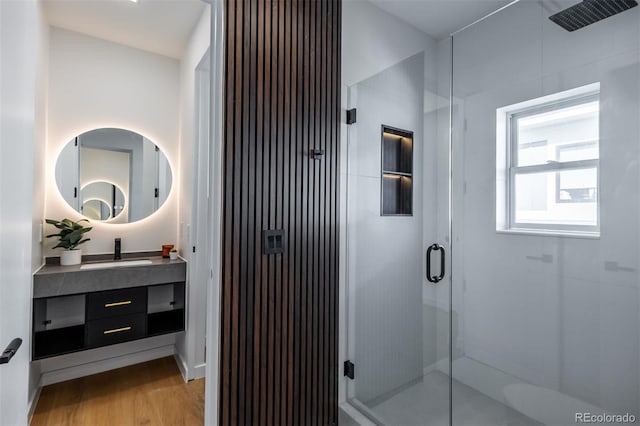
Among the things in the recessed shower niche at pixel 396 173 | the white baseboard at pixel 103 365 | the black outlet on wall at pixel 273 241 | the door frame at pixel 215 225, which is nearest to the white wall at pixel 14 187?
the door frame at pixel 215 225

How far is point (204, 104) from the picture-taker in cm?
257

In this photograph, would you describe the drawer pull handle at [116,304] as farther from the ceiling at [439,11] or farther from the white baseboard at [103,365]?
the ceiling at [439,11]

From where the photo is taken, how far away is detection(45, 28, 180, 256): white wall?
8.63ft

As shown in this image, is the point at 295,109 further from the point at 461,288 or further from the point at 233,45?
the point at 461,288

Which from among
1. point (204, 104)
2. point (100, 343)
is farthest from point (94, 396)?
point (204, 104)

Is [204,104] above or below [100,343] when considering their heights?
above

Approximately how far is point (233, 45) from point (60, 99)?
1.95m

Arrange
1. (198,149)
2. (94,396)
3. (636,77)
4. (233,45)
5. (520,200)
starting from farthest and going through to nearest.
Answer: (198,149)
(94,396)
(233,45)
(520,200)
(636,77)

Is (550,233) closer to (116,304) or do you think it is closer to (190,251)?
(190,251)

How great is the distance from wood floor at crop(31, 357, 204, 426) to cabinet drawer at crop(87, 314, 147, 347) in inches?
14.5

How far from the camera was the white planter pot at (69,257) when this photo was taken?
2.48 m

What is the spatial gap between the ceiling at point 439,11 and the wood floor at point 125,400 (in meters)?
3.10

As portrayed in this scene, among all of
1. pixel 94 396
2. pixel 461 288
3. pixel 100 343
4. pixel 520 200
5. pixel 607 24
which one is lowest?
pixel 94 396

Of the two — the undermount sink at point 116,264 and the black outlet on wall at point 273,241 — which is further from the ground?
the black outlet on wall at point 273,241
